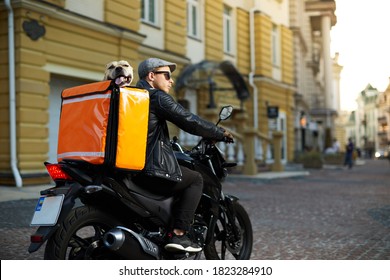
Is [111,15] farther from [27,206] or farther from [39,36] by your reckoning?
[27,206]

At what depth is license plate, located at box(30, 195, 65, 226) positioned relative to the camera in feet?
8.61

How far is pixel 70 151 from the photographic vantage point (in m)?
2.79

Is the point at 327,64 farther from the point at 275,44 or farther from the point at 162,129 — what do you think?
the point at 162,129

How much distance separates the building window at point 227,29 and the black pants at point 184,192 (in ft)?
49.0

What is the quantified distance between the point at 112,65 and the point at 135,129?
49 cm

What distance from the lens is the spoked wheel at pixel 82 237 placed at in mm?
2596

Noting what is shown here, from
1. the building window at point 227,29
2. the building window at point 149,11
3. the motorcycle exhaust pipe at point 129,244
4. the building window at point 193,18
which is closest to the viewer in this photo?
the motorcycle exhaust pipe at point 129,244

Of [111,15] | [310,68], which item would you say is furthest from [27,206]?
[310,68]

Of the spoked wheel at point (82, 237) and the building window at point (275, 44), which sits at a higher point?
the building window at point (275, 44)

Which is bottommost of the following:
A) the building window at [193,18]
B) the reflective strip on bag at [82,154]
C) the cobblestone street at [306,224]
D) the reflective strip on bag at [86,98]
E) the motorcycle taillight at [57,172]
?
the cobblestone street at [306,224]

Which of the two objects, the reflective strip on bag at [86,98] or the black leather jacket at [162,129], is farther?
the black leather jacket at [162,129]

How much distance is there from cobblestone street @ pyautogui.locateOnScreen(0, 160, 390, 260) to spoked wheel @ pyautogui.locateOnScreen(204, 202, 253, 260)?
0.98 feet

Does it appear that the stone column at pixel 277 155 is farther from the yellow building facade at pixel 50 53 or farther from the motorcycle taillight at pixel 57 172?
the motorcycle taillight at pixel 57 172

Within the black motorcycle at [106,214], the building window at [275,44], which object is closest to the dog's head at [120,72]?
the black motorcycle at [106,214]
